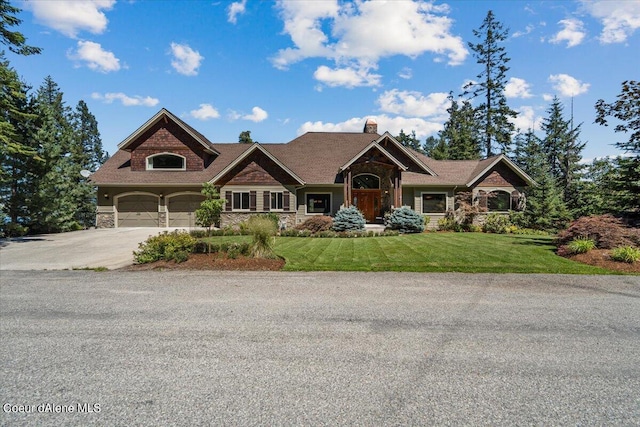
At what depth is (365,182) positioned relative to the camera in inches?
945

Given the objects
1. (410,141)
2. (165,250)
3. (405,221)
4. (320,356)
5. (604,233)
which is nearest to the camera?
(320,356)

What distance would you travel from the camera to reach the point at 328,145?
26891 mm

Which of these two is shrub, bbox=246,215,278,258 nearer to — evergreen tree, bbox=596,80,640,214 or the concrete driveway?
the concrete driveway

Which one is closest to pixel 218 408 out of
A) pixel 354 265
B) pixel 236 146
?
pixel 354 265

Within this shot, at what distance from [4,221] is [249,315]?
2067cm

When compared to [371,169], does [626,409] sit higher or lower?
lower

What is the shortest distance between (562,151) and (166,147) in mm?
42028

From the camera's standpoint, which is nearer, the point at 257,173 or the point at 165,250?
the point at 165,250

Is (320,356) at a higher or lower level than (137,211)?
lower

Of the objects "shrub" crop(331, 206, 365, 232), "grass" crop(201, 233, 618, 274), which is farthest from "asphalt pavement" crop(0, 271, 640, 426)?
"shrub" crop(331, 206, 365, 232)

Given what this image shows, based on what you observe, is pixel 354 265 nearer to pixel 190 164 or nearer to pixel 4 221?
pixel 190 164

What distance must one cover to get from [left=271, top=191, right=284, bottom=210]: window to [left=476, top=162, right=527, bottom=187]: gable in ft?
45.6

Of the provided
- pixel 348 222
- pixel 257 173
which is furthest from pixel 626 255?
pixel 257 173

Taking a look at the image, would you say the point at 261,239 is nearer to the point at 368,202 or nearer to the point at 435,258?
the point at 435,258
